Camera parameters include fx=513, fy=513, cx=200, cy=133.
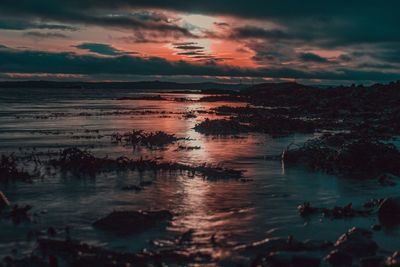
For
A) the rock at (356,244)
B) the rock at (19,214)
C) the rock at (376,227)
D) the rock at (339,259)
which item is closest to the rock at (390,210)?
the rock at (376,227)

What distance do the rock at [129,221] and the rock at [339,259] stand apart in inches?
163

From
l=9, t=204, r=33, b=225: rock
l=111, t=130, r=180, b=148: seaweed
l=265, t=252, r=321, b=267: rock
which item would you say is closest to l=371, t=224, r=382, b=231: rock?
l=265, t=252, r=321, b=267: rock

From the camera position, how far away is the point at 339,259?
30.2 feet

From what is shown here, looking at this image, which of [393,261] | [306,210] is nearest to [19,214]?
[306,210]

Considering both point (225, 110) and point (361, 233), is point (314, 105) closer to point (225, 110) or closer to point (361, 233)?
point (225, 110)

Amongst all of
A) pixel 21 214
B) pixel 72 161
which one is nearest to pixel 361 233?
pixel 21 214

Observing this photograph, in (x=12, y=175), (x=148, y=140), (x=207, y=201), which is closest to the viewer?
(x=207, y=201)

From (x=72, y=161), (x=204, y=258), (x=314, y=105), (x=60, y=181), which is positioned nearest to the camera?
(x=204, y=258)

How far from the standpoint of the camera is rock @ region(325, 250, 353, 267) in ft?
29.8

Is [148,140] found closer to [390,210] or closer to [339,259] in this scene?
[390,210]

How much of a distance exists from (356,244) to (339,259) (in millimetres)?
831

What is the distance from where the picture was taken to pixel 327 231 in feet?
37.3

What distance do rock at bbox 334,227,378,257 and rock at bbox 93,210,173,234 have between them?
4.13 metres

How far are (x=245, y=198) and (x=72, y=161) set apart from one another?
7981 mm
